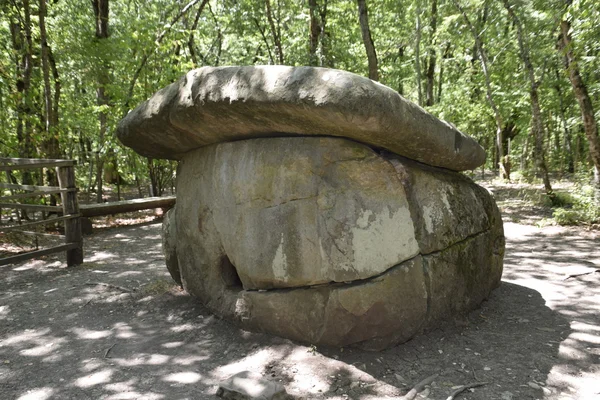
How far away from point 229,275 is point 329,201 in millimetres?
1303

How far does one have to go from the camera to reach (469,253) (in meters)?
Answer: 3.61

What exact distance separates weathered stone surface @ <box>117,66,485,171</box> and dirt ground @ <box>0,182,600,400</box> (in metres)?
1.50

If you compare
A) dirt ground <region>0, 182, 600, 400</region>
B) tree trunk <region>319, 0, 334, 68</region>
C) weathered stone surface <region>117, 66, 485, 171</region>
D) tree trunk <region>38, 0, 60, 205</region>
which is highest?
tree trunk <region>319, 0, 334, 68</region>

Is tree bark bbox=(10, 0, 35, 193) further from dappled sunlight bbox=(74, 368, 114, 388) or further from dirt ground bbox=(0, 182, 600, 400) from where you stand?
dappled sunlight bbox=(74, 368, 114, 388)

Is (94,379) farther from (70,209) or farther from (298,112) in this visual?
(70,209)

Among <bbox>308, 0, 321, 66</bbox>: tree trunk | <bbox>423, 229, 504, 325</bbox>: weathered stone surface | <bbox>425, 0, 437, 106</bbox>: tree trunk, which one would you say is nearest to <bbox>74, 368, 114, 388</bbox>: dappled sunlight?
<bbox>423, 229, 504, 325</bbox>: weathered stone surface

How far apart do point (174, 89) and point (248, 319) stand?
6.47 feet

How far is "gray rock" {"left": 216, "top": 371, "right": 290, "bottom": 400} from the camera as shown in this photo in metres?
2.37

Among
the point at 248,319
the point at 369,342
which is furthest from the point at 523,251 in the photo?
the point at 248,319

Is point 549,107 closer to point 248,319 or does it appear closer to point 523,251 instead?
point 523,251

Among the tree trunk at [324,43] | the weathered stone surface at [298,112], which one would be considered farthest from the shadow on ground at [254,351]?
the tree trunk at [324,43]

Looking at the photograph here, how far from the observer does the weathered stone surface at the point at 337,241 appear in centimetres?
301

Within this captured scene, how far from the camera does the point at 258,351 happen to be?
121 inches

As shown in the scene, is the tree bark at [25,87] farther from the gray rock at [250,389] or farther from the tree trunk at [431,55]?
the tree trunk at [431,55]
